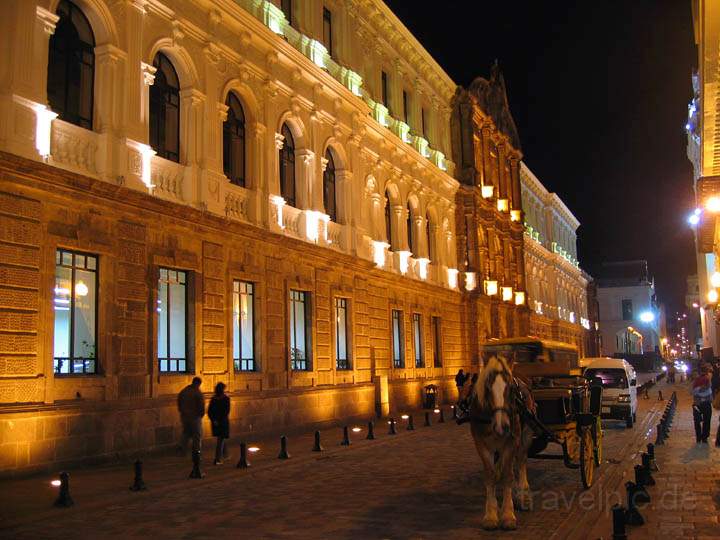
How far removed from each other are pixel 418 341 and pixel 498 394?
24890 mm

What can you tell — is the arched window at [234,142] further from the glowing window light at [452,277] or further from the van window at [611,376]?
the glowing window light at [452,277]

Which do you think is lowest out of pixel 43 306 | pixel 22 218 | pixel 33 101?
pixel 43 306

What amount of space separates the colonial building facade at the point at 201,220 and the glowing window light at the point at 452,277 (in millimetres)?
3648

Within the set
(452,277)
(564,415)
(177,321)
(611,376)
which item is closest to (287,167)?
(177,321)

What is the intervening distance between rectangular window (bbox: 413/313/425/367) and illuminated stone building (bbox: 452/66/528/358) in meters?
6.55

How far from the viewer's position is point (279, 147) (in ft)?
75.2

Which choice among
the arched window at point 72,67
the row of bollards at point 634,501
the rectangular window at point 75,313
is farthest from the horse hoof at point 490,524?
the arched window at point 72,67

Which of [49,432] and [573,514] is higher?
[49,432]

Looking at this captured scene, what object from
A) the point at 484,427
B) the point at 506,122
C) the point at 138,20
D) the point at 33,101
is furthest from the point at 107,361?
the point at 506,122

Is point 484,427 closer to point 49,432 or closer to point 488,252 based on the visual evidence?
point 49,432

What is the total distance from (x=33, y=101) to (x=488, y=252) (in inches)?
1300

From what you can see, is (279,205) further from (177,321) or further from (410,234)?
(410,234)

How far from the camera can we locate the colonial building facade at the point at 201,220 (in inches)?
546

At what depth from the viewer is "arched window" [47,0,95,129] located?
50.3 ft
